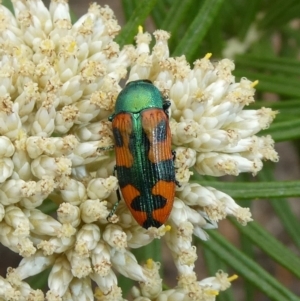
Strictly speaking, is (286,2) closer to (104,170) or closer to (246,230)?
(246,230)

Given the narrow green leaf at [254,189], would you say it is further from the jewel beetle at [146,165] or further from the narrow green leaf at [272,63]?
the narrow green leaf at [272,63]

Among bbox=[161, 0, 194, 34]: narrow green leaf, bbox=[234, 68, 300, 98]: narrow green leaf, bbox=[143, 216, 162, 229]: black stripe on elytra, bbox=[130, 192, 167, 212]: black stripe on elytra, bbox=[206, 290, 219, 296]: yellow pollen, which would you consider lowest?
bbox=[206, 290, 219, 296]: yellow pollen

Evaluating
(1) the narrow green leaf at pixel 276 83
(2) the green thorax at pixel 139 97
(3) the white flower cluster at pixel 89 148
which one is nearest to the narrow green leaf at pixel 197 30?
(3) the white flower cluster at pixel 89 148

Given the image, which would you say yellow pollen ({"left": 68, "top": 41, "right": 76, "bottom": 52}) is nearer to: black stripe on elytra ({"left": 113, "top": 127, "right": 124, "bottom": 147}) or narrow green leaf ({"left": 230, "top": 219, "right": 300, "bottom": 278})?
black stripe on elytra ({"left": 113, "top": 127, "right": 124, "bottom": 147})

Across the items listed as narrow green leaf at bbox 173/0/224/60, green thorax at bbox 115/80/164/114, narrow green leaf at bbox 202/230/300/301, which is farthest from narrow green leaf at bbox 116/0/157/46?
narrow green leaf at bbox 202/230/300/301

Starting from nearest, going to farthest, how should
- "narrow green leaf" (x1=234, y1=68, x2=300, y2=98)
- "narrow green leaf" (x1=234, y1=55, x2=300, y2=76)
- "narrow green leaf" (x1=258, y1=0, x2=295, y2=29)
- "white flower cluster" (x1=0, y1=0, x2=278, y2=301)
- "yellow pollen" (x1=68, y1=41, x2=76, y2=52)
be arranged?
"white flower cluster" (x1=0, y1=0, x2=278, y2=301), "yellow pollen" (x1=68, y1=41, x2=76, y2=52), "narrow green leaf" (x1=234, y1=68, x2=300, y2=98), "narrow green leaf" (x1=234, y1=55, x2=300, y2=76), "narrow green leaf" (x1=258, y1=0, x2=295, y2=29)

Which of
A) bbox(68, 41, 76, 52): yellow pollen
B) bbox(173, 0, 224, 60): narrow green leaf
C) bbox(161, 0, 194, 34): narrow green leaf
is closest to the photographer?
bbox(68, 41, 76, 52): yellow pollen

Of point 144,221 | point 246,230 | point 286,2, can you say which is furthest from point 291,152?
point 144,221
